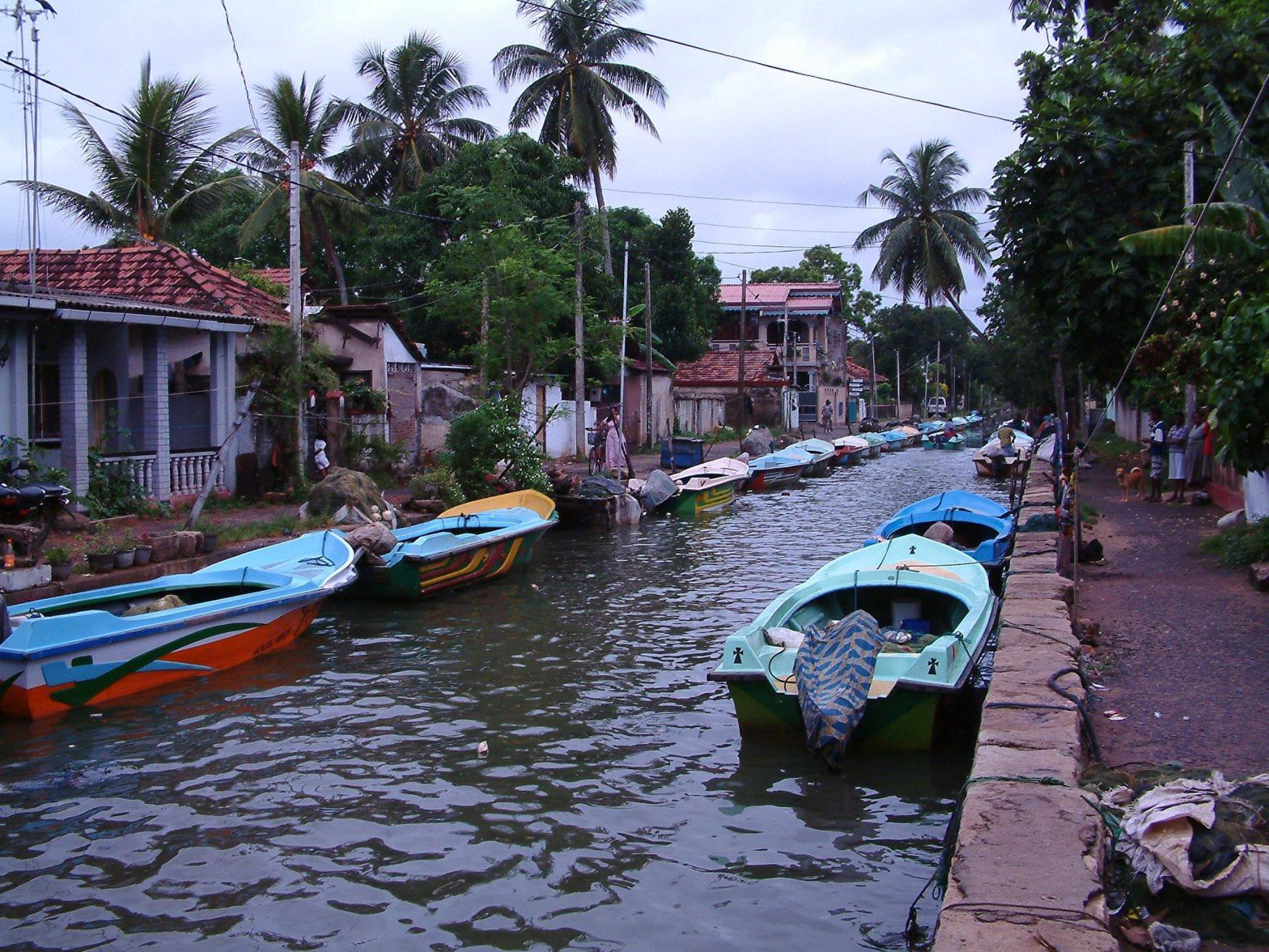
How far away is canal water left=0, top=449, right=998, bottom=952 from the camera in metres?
5.82

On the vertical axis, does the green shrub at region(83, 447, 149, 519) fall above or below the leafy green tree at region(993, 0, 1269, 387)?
below

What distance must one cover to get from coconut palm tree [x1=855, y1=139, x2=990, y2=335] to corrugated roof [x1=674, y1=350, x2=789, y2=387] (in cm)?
653

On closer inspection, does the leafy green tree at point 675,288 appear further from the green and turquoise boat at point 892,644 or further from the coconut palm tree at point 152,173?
the green and turquoise boat at point 892,644

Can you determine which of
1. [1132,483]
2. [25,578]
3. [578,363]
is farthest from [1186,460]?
[25,578]

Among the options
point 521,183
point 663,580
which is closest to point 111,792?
point 663,580

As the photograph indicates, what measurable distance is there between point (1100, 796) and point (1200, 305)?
35.0 ft

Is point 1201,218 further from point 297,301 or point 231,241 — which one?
point 231,241

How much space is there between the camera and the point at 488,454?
20828 millimetres

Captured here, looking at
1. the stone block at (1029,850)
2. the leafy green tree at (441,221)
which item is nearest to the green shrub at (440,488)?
the leafy green tree at (441,221)

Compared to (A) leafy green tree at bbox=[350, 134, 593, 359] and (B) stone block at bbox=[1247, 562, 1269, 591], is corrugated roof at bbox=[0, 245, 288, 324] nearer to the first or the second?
(A) leafy green tree at bbox=[350, 134, 593, 359]

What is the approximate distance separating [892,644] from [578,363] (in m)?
21.7

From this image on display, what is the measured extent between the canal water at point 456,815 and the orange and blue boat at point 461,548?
2279 millimetres

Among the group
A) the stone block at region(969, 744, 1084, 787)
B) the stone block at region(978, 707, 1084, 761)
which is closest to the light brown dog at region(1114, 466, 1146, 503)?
the stone block at region(978, 707, 1084, 761)

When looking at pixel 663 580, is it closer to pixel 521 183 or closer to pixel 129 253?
pixel 129 253
